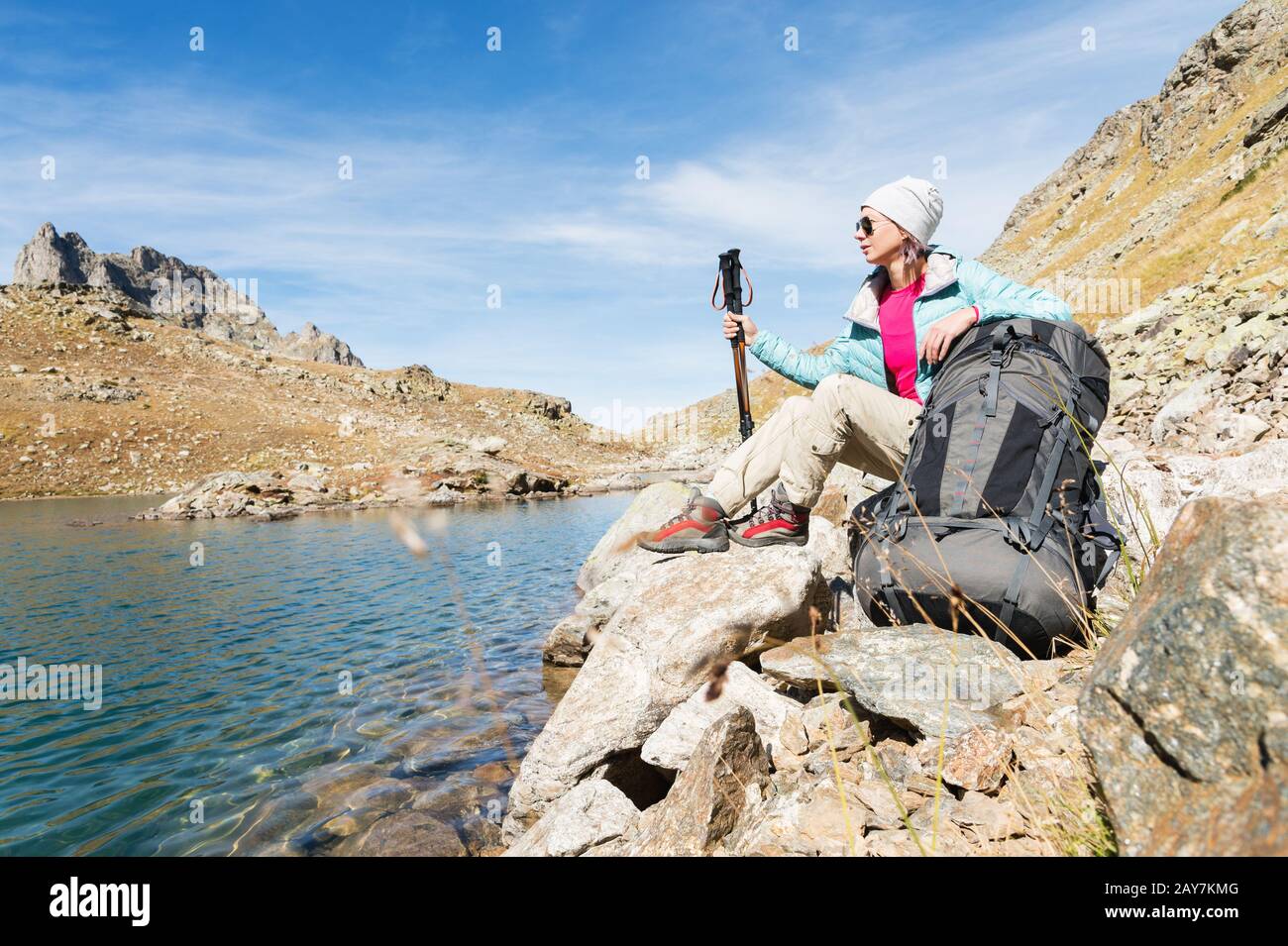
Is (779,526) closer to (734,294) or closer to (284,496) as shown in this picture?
(734,294)

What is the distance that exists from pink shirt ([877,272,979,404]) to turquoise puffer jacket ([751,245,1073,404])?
5 centimetres

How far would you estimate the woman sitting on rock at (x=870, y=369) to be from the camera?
489cm

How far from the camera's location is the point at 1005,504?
378cm

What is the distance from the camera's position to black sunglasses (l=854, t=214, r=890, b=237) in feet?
16.5

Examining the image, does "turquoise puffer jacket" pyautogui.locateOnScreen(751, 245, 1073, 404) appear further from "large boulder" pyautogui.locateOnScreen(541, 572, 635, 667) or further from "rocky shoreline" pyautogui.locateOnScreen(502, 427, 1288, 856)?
"large boulder" pyautogui.locateOnScreen(541, 572, 635, 667)

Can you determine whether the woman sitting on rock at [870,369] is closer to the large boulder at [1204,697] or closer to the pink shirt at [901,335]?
the pink shirt at [901,335]

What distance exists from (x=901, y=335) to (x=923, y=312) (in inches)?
9.8

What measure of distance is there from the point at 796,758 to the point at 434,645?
7.65 meters

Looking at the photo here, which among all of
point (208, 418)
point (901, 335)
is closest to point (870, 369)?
point (901, 335)

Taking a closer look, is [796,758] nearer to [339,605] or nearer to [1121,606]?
[1121,606]
